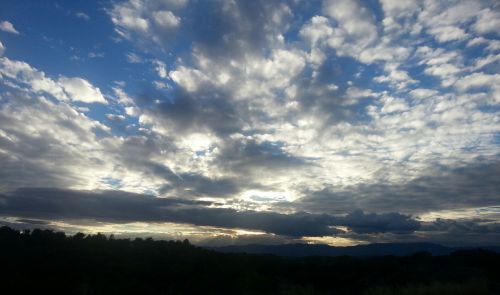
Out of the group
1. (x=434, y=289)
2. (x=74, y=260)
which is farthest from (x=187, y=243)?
(x=434, y=289)

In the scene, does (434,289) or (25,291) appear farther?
(25,291)

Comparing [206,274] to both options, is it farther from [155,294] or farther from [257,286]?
[155,294]

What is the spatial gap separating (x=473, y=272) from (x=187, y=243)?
2402 inches

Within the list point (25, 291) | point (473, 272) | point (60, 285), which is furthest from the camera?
point (473, 272)

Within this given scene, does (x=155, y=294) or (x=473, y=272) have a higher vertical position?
(x=473, y=272)

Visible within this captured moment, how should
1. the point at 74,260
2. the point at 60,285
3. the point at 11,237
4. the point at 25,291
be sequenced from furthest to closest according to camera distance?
the point at 11,237 → the point at 74,260 → the point at 60,285 → the point at 25,291

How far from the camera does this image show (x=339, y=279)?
35.6m

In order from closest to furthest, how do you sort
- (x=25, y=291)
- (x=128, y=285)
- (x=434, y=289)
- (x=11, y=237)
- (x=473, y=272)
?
(x=434, y=289) → (x=25, y=291) → (x=128, y=285) → (x=473, y=272) → (x=11, y=237)

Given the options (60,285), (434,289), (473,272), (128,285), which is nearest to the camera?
(434,289)

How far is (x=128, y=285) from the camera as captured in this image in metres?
26.9

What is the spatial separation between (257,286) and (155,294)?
25.8 feet

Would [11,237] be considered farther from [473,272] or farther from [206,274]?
[473,272]

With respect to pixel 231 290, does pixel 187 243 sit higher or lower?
higher

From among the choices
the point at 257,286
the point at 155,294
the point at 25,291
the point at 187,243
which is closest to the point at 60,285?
the point at 25,291
